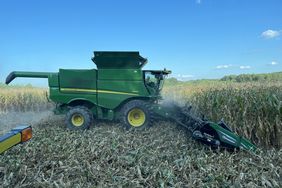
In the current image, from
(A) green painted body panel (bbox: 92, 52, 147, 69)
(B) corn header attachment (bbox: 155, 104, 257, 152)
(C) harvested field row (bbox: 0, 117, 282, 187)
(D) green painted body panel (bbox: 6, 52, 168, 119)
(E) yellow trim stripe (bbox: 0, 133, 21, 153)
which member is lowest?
(C) harvested field row (bbox: 0, 117, 282, 187)

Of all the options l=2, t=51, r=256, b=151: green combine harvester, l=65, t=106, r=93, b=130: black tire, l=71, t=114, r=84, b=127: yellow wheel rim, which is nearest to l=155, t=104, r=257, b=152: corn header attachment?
l=2, t=51, r=256, b=151: green combine harvester

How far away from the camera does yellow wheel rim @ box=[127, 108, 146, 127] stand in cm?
752

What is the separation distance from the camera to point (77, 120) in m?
7.76

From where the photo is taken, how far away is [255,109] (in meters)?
6.08

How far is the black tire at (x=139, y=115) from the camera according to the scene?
746 centimetres

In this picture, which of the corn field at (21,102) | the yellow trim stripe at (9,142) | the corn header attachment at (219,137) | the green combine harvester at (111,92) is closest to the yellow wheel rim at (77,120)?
the green combine harvester at (111,92)

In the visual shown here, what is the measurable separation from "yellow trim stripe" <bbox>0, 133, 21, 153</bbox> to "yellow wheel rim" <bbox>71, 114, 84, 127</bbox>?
5168 millimetres

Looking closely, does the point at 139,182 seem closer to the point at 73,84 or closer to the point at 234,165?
the point at 234,165

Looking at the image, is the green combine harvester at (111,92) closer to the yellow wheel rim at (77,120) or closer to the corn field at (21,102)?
the yellow wheel rim at (77,120)

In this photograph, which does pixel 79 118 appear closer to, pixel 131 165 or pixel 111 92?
pixel 111 92

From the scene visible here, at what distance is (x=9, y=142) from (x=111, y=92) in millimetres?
5393

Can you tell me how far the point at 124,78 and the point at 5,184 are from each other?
446cm

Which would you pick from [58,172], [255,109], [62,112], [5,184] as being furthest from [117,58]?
[5,184]

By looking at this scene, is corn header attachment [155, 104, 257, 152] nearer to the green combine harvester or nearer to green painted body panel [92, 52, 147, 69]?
the green combine harvester
